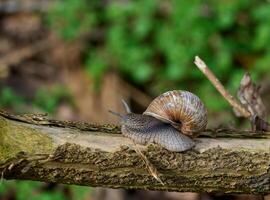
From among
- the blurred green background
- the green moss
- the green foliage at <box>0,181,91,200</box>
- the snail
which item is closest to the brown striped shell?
the snail

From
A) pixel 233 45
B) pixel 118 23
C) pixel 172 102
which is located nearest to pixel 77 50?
pixel 118 23

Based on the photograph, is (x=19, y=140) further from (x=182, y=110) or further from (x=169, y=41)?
(x=169, y=41)

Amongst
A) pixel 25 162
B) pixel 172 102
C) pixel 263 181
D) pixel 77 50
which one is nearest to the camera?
pixel 25 162

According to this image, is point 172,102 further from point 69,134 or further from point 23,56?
point 23,56

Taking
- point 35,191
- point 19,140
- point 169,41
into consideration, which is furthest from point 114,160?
point 169,41

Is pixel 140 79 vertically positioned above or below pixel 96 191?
above

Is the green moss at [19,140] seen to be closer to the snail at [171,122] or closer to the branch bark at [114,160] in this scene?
the branch bark at [114,160]
